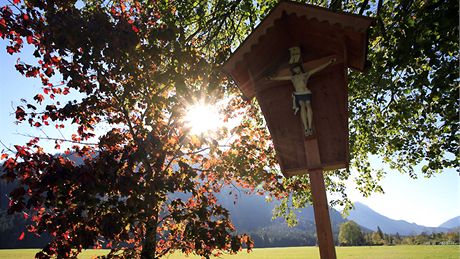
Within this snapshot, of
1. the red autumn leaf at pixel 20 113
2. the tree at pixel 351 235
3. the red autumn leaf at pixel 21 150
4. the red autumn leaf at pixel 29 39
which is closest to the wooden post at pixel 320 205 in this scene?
the red autumn leaf at pixel 21 150

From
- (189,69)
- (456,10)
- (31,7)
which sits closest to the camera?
(456,10)

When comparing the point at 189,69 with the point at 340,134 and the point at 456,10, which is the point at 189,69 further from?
the point at 456,10

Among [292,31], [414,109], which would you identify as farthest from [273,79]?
[414,109]

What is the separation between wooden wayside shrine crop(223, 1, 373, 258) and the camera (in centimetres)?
464

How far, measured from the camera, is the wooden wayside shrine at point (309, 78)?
4637 mm

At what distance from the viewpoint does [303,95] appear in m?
4.85

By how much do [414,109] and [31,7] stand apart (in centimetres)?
1206

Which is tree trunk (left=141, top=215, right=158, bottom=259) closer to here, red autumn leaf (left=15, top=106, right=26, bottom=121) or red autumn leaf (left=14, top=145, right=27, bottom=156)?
red autumn leaf (left=14, top=145, right=27, bottom=156)

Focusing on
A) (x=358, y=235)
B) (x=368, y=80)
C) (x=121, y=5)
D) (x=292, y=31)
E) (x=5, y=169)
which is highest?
(x=121, y=5)

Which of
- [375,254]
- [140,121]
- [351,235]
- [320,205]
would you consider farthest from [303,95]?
[351,235]

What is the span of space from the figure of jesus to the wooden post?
0.29 metres

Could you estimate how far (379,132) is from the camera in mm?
12656

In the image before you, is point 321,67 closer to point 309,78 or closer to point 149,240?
point 309,78

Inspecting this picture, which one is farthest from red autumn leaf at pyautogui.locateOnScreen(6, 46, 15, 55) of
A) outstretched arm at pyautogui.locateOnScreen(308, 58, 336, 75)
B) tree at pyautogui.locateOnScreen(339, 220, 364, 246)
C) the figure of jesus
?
tree at pyautogui.locateOnScreen(339, 220, 364, 246)
